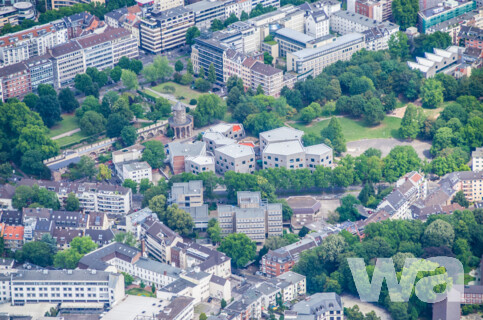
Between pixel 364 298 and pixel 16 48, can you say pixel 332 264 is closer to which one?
pixel 364 298

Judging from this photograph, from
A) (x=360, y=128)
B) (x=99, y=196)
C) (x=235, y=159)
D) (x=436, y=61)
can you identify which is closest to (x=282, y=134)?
(x=235, y=159)

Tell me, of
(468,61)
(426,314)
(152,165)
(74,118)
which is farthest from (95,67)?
(426,314)

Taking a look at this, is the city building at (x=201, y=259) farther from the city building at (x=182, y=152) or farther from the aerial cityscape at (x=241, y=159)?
the city building at (x=182, y=152)

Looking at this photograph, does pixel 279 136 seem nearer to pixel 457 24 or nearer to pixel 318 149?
pixel 318 149

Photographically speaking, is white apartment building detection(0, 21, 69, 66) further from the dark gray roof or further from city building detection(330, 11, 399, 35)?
the dark gray roof

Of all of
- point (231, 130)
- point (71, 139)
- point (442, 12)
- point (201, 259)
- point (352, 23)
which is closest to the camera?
point (201, 259)

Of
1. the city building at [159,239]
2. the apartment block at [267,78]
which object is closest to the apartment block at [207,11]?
the apartment block at [267,78]

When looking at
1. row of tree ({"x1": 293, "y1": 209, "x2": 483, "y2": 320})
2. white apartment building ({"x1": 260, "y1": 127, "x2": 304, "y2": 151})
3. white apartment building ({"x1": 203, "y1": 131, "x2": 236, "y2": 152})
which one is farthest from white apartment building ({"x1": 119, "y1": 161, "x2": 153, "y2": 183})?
row of tree ({"x1": 293, "y1": 209, "x2": 483, "y2": 320})
